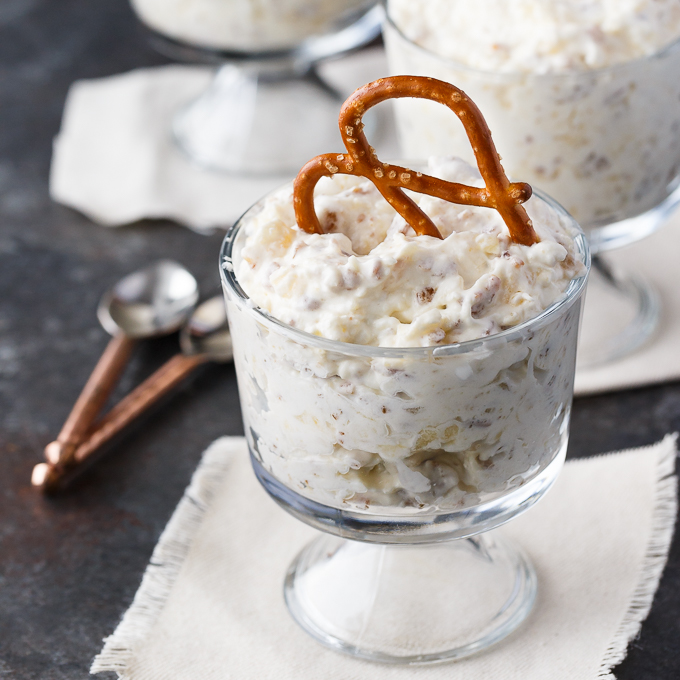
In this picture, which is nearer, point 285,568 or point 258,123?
point 285,568

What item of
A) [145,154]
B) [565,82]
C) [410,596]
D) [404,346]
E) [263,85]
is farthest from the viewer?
[263,85]

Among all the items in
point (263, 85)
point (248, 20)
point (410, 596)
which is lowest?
point (263, 85)

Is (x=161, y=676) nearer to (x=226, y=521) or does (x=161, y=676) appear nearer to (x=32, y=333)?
(x=226, y=521)

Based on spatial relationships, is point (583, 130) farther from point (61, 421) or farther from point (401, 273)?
point (61, 421)

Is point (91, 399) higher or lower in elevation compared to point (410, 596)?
lower

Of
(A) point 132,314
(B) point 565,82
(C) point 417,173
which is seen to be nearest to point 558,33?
(B) point 565,82

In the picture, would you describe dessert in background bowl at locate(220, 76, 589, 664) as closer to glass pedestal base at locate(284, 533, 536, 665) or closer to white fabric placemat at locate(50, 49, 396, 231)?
glass pedestal base at locate(284, 533, 536, 665)

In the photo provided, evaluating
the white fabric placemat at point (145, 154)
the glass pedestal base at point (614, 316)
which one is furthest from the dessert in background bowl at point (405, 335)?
the white fabric placemat at point (145, 154)

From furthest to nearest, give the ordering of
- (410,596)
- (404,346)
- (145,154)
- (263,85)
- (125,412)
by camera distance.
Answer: (263,85)
(145,154)
(125,412)
(410,596)
(404,346)
